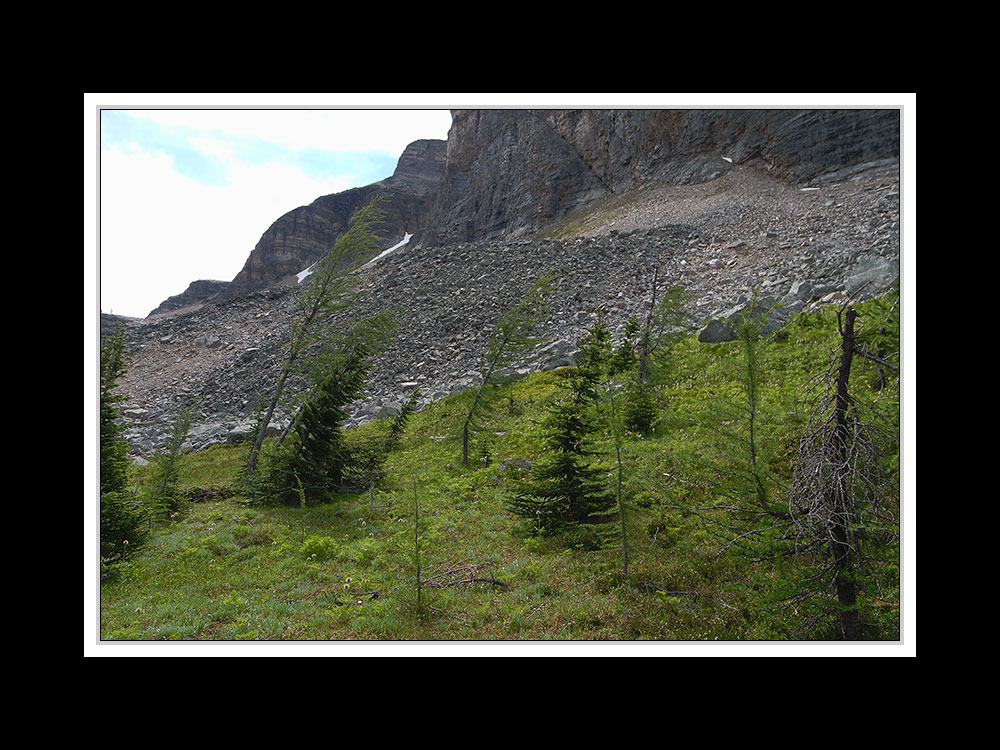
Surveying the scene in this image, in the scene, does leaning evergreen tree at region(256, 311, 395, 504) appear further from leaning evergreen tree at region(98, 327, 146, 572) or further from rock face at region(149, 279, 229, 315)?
rock face at region(149, 279, 229, 315)

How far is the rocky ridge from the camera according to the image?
2120cm

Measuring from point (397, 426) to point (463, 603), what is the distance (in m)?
9.50

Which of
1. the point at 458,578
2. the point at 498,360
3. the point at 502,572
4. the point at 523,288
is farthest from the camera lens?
the point at 523,288

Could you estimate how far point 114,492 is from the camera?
7391 mm

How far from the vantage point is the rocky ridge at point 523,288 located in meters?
21.2

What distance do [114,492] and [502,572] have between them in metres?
6.46

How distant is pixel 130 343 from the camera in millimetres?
30703

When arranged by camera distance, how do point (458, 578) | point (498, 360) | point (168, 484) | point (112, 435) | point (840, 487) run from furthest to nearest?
point (498, 360), point (168, 484), point (112, 435), point (458, 578), point (840, 487)

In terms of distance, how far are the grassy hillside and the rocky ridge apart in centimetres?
833

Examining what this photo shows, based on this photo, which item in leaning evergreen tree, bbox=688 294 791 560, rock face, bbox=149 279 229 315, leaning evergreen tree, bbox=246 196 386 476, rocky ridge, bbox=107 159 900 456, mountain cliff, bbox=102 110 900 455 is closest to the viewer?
leaning evergreen tree, bbox=688 294 791 560

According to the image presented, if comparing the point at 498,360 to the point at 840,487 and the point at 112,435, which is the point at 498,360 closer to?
the point at 112,435

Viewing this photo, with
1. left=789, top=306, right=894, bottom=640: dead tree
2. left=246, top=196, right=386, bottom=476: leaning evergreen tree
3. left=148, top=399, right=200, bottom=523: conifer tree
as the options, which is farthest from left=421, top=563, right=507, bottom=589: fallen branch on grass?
left=246, top=196, right=386, bottom=476: leaning evergreen tree

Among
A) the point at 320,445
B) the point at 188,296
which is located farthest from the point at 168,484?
the point at 188,296
